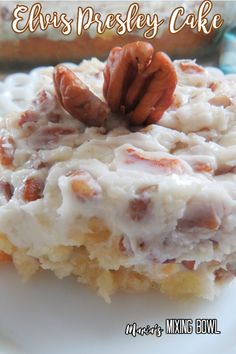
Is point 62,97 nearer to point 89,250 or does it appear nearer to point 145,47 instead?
point 145,47

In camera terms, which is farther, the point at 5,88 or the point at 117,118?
the point at 5,88

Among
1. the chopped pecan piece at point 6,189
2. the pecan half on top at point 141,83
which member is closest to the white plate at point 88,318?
the chopped pecan piece at point 6,189

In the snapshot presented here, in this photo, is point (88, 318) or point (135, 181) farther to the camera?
point (88, 318)

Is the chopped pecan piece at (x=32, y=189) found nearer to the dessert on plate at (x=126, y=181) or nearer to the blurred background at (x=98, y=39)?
the dessert on plate at (x=126, y=181)

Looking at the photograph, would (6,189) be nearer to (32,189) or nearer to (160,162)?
(32,189)

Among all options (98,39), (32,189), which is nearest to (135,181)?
(32,189)

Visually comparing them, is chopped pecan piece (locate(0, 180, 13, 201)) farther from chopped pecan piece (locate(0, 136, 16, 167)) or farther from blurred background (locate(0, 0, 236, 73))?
blurred background (locate(0, 0, 236, 73))

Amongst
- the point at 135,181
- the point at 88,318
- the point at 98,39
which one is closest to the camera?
the point at 135,181

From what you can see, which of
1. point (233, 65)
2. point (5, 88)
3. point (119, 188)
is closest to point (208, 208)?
point (119, 188)
